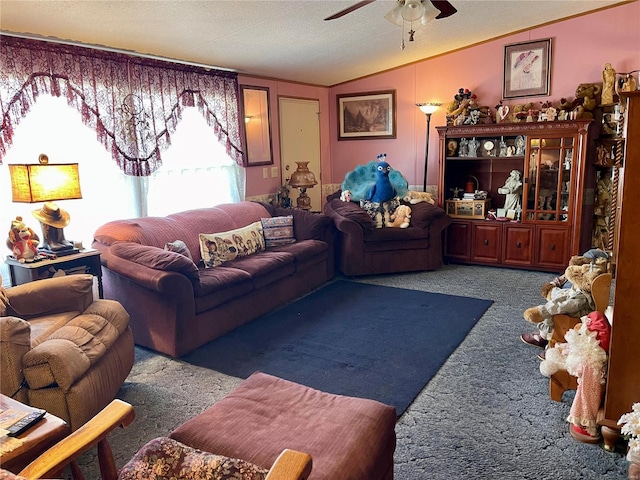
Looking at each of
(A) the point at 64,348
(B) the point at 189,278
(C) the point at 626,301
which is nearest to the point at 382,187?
(B) the point at 189,278

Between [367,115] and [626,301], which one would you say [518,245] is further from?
[626,301]

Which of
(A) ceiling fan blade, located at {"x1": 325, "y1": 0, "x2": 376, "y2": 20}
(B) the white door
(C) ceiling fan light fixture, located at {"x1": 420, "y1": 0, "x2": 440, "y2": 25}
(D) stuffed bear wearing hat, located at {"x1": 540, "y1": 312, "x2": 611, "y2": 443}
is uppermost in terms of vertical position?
(A) ceiling fan blade, located at {"x1": 325, "y1": 0, "x2": 376, "y2": 20}

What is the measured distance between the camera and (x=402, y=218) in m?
5.13

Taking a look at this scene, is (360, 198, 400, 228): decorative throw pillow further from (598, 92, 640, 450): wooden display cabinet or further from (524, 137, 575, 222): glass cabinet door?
(598, 92, 640, 450): wooden display cabinet

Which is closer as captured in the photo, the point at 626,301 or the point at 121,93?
the point at 626,301

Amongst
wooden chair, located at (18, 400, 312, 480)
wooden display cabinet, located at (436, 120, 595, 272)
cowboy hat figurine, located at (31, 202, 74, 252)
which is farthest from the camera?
wooden display cabinet, located at (436, 120, 595, 272)

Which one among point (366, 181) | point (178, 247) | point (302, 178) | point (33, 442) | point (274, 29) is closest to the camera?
point (33, 442)

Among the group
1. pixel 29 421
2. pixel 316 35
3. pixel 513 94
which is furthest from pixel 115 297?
pixel 513 94

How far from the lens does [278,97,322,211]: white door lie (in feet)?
18.7

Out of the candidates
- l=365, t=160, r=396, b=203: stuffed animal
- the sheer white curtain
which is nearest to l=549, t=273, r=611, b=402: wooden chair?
l=365, t=160, r=396, b=203: stuffed animal

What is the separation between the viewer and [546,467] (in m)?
2.03

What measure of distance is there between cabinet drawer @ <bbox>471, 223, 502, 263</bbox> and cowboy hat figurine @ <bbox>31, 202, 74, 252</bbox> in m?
3.97

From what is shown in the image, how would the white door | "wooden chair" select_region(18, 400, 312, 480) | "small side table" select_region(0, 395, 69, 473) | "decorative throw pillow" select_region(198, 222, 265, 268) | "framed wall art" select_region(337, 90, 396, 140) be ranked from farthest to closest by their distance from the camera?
1. "framed wall art" select_region(337, 90, 396, 140)
2. the white door
3. "decorative throw pillow" select_region(198, 222, 265, 268)
4. "small side table" select_region(0, 395, 69, 473)
5. "wooden chair" select_region(18, 400, 312, 480)

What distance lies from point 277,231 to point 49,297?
230 centimetres
